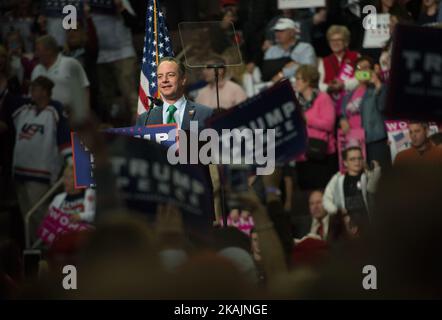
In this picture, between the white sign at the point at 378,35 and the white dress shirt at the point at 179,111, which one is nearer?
the white dress shirt at the point at 179,111

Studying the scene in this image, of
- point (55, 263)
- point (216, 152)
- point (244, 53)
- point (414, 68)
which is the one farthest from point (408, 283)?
point (244, 53)

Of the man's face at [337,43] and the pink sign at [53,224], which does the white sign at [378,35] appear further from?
the pink sign at [53,224]

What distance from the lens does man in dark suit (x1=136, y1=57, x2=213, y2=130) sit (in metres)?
7.33

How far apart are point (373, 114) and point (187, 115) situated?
2044 mm

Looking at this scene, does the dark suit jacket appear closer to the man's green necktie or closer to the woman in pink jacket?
the man's green necktie

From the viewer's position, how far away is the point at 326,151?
8.80 m

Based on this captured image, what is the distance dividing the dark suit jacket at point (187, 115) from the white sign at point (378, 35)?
2.48 metres

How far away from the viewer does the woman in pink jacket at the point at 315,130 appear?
879 cm

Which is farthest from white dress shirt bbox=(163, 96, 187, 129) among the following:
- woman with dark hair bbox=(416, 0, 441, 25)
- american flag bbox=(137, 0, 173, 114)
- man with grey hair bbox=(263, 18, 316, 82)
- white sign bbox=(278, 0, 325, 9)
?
white sign bbox=(278, 0, 325, 9)

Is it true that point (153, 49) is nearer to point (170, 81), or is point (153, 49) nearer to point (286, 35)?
point (170, 81)

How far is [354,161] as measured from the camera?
8219 millimetres

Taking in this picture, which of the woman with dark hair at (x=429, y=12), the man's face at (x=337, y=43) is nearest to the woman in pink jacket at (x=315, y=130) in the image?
the man's face at (x=337, y=43)

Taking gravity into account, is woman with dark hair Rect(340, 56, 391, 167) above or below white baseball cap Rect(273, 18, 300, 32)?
below
